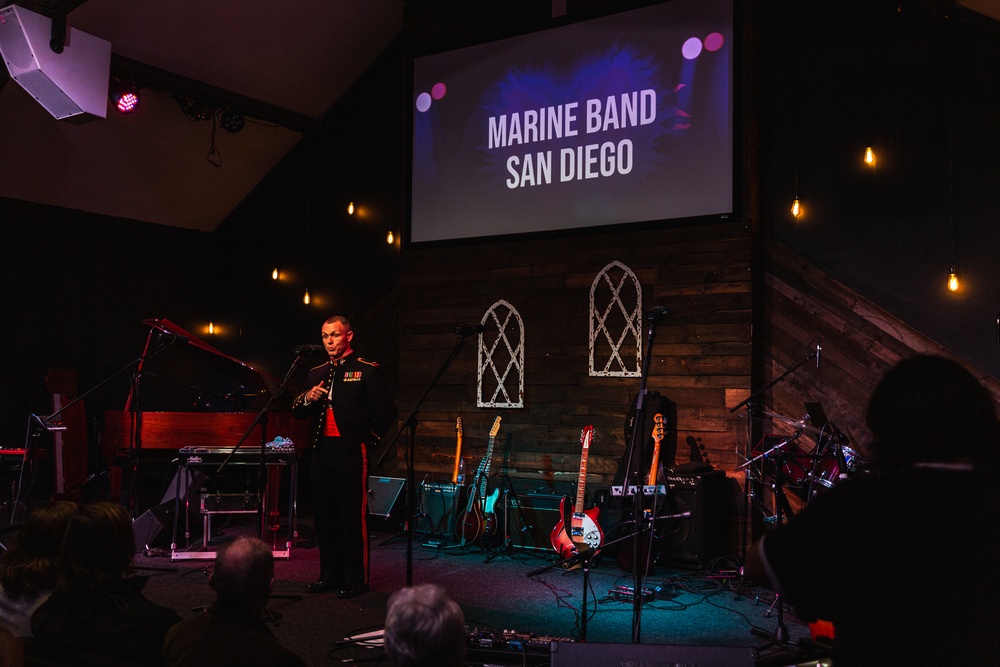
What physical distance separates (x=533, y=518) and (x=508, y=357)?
62.1 inches

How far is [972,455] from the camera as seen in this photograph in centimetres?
153

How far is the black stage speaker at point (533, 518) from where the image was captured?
6.98 m

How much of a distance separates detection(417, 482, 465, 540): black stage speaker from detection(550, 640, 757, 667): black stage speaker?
16.4ft

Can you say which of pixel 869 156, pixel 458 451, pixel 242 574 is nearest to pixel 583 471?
pixel 458 451

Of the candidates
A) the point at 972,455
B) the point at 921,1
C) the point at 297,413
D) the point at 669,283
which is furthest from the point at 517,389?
the point at 972,455

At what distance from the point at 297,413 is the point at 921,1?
17.9 ft

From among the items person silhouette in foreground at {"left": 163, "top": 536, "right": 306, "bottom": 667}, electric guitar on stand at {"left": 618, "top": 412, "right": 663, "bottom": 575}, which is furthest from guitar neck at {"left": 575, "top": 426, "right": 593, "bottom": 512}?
person silhouette in foreground at {"left": 163, "top": 536, "right": 306, "bottom": 667}

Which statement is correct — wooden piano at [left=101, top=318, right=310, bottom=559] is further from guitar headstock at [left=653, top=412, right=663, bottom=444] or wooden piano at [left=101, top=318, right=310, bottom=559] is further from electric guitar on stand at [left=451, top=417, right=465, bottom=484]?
guitar headstock at [left=653, top=412, right=663, bottom=444]

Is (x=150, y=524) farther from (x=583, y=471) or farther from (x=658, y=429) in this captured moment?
(x=658, y=429)

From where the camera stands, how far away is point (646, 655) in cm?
234

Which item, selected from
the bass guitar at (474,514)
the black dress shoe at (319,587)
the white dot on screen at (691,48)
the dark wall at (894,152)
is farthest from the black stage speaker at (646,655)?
the white dot on screen at (691,48)

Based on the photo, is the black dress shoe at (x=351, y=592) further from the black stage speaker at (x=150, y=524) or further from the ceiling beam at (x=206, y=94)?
the ceiling beam at (x=206, y=94)

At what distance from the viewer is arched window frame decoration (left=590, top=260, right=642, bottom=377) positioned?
7.05 m

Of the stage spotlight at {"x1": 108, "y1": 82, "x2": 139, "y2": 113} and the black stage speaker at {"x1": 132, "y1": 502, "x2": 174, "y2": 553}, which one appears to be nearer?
the black stage speaker at {"x1": 132, "y1": 502, "x2": 174, "y2": 553}
